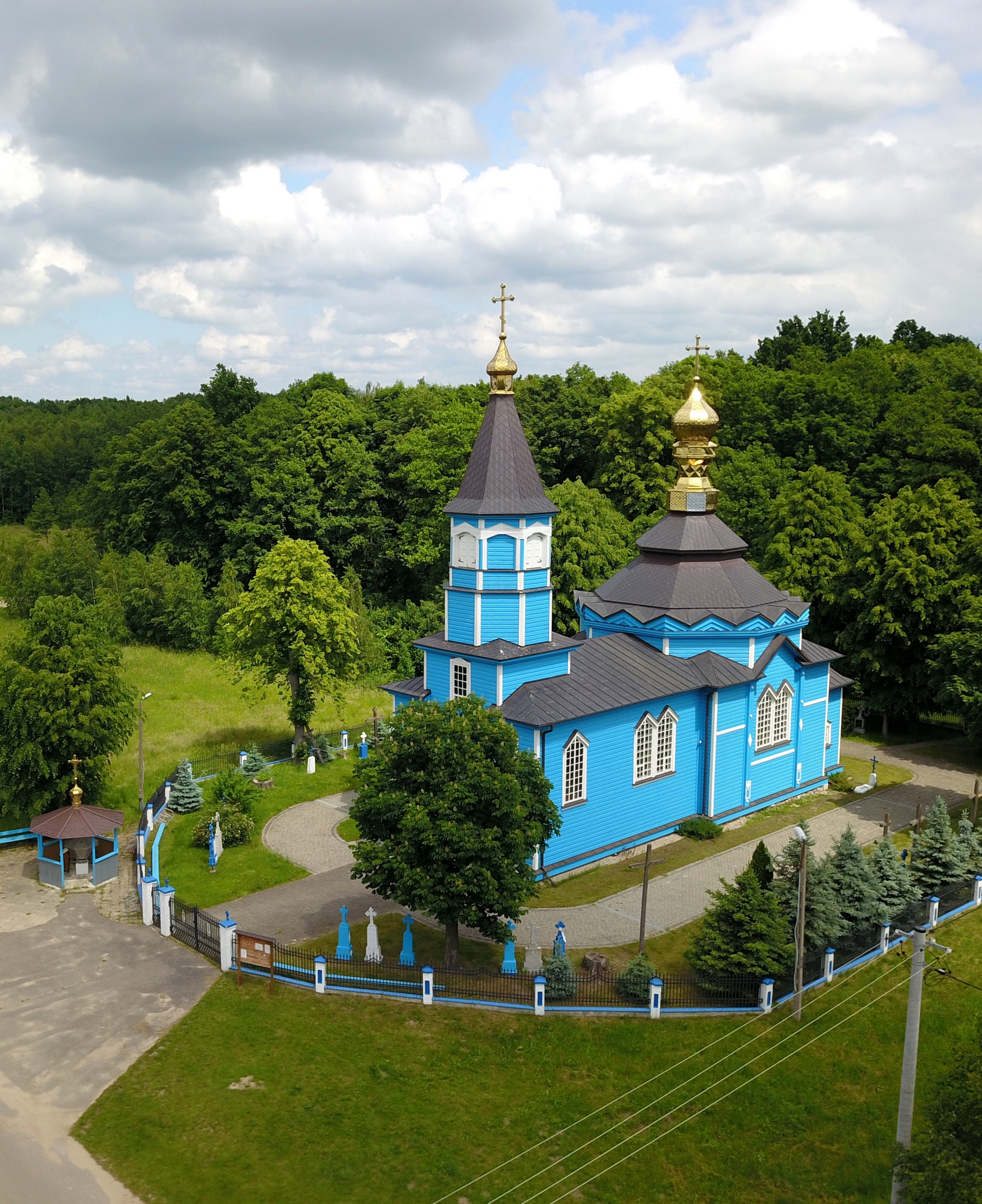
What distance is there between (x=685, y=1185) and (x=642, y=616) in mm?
15553

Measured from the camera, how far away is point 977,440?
125ft

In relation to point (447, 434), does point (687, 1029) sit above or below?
below

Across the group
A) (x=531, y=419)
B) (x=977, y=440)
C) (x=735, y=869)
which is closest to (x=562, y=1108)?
(x=735, y=869)

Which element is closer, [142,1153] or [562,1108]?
[142,1153]

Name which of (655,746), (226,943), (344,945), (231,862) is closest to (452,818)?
(344,945)

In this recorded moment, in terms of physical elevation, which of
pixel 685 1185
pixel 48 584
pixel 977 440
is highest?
pixel 977 440

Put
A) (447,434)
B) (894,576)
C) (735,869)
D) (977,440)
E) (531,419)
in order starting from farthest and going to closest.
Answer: (531,419) < (447,434) < (977,440) < (894,576) < (735,869)

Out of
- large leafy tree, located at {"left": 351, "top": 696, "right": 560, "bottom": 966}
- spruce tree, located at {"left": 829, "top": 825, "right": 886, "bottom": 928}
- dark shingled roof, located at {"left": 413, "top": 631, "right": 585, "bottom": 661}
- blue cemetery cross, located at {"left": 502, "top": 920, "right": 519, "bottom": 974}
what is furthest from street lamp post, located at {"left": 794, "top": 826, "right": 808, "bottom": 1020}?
dark shingled roof, located at {"left": 413, "top": 631, "right": 585, "bottom": 661}

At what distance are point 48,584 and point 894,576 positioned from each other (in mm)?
36150

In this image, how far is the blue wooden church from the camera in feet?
74.6

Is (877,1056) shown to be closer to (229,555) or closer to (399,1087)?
(399,1087)

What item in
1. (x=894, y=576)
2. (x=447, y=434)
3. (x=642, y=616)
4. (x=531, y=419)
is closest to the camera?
(x=642, y=616)

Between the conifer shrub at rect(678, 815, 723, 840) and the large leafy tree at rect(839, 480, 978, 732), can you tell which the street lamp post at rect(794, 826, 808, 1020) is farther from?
the large leafy tree at rect(839, 480, 978, 732)

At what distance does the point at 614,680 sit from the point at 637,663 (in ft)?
4.68
